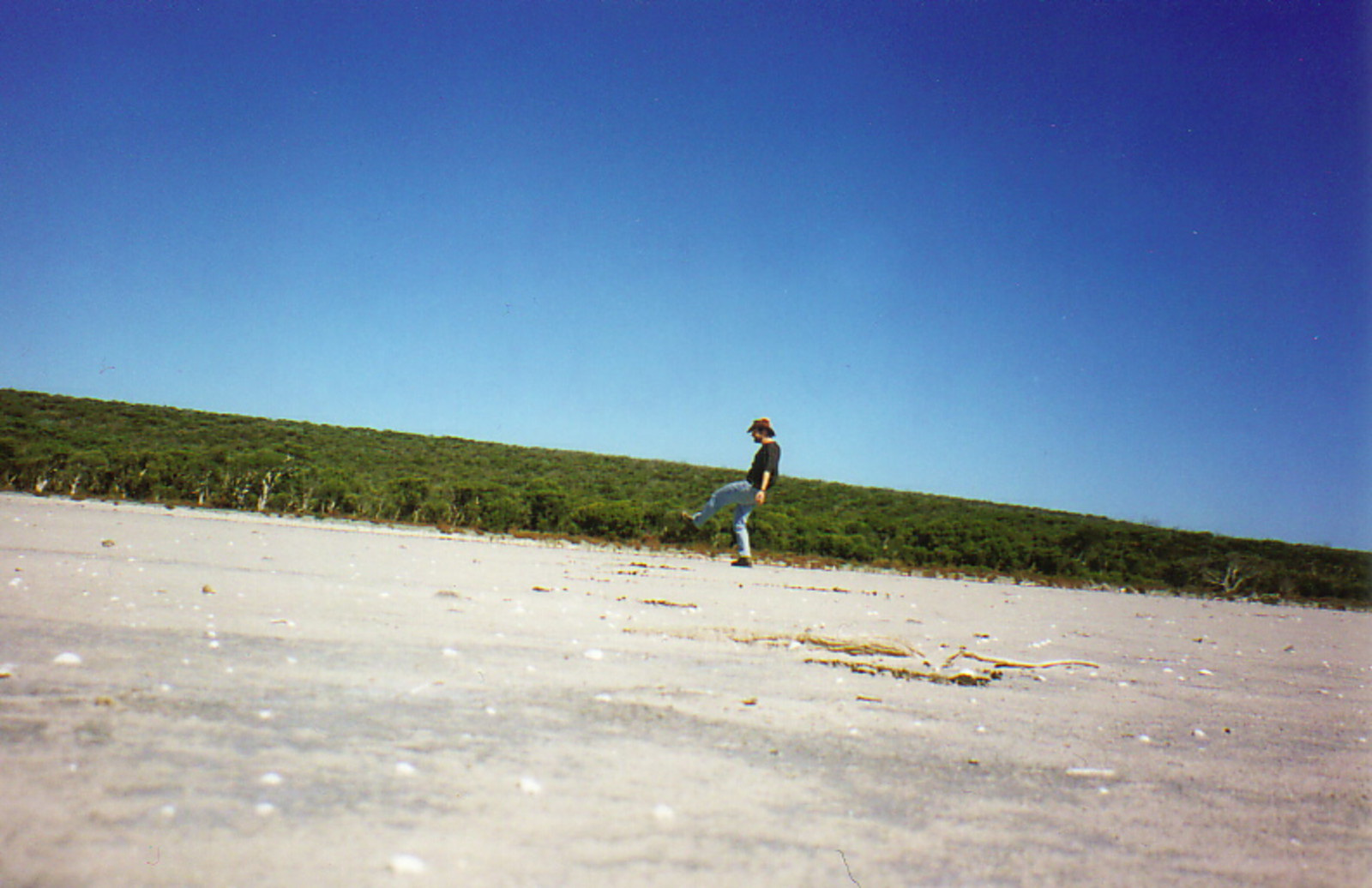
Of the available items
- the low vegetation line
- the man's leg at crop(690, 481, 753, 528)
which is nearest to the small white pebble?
the man's leg at crop(690, 481, 753, 528)

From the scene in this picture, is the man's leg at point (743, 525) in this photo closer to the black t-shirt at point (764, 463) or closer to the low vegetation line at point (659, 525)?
the black t-shirt at point (764, 463)

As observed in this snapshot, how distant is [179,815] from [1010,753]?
244 cm

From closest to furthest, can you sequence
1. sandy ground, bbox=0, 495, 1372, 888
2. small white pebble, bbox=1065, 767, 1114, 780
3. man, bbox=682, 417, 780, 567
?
sandy ground, bbox=0, 495, 1372, 888, small white pebble, bbox=1065, 767, 1114, 780, man, bbox=682, 417, 780, 567

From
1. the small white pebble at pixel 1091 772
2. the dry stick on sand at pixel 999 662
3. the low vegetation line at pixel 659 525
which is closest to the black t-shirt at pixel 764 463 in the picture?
the low vegetation line at pixel 659 525

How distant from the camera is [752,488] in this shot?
34.4ft

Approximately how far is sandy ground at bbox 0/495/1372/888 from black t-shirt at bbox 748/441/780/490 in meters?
5.20

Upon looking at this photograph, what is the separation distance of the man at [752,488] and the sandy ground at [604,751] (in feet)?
17.0

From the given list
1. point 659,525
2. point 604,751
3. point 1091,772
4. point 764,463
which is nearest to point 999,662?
point 1091,772

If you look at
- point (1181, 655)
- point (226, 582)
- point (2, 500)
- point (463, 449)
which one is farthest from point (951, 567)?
point (463, 449)

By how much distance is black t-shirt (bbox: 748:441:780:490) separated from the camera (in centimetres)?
1036

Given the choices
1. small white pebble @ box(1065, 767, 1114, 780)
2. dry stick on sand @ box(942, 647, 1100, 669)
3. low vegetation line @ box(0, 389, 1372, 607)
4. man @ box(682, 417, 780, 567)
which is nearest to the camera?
small white pebble @ box(1065, 767, 1114, 780)

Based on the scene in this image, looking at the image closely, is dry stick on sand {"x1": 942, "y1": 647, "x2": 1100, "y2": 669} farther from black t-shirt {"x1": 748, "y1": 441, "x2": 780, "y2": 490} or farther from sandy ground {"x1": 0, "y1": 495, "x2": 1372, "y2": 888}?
black t-shirt {"x1": 748, "y1": 441, "x2": 780, "y2": 490}

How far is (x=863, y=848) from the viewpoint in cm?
174

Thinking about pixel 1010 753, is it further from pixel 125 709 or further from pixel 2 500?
pixel 2 500
